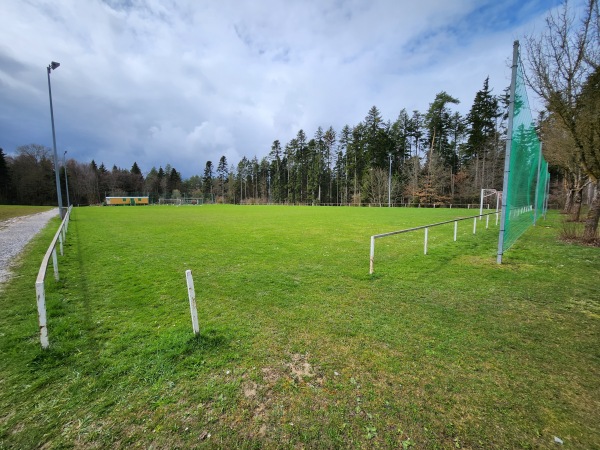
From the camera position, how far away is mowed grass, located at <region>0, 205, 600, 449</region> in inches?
99.9

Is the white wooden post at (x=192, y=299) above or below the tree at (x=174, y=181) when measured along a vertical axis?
below

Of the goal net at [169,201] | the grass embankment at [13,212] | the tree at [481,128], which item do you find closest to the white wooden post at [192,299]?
the grass embankment at [13,212]

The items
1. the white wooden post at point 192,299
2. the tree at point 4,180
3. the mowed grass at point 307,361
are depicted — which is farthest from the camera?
the tree at point 4,180

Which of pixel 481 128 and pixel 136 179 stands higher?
pixel 481 128

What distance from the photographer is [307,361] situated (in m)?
3.61

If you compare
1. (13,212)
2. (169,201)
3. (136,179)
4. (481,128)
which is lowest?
(13,212)

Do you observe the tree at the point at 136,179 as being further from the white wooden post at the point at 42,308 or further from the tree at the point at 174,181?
the white wooden post at the point at 42,308

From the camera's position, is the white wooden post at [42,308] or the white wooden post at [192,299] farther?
the white wooden post at [192,299]

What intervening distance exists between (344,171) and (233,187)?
51.5 m

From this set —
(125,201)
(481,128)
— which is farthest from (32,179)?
(481,128)

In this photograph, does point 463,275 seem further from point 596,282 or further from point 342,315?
point 342,315

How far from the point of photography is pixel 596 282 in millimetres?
6605

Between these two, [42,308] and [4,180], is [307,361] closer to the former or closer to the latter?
[42,308]

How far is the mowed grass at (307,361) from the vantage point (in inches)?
99.9
